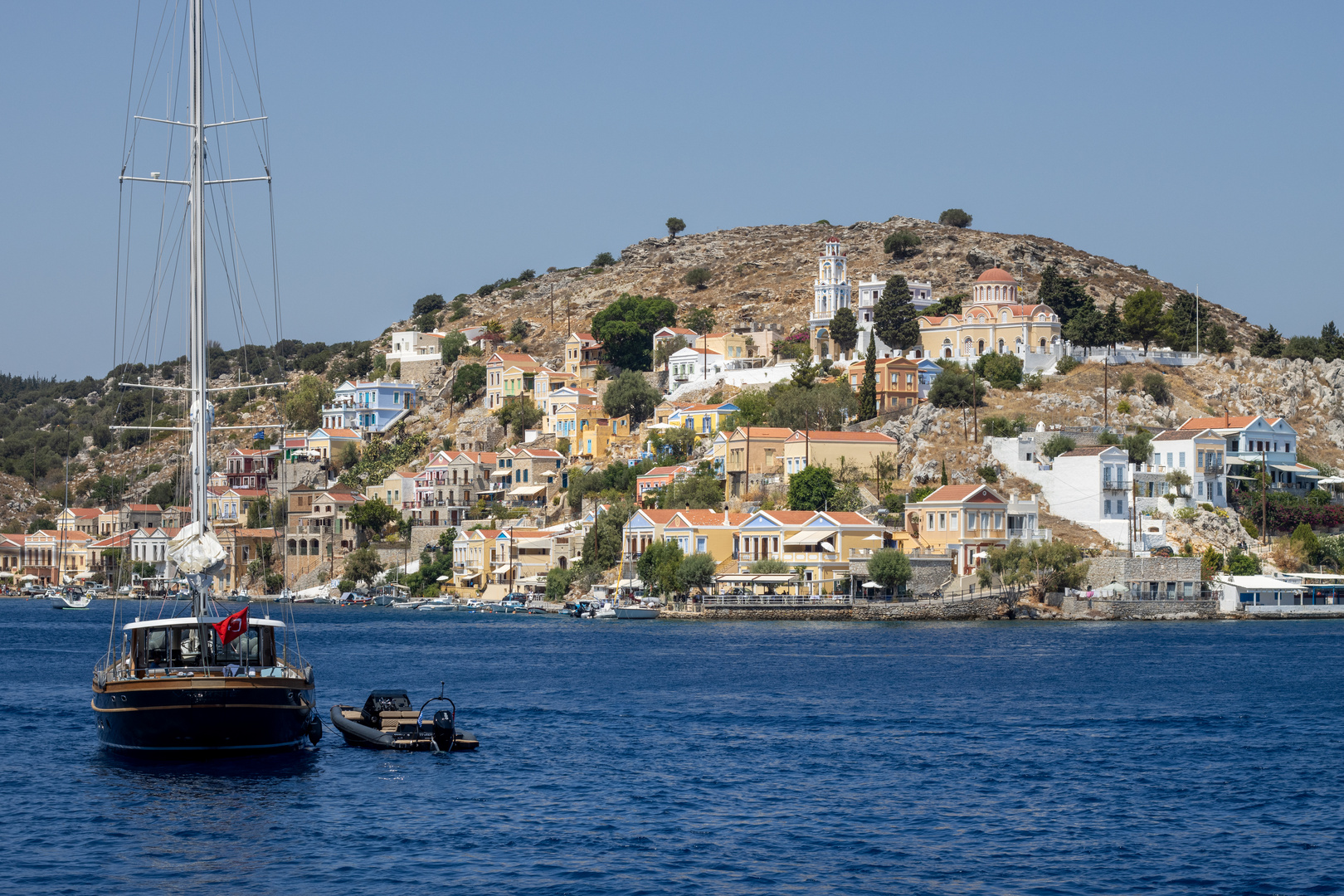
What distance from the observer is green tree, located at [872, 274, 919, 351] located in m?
139

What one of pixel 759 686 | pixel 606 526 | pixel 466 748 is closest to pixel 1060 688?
pixel 759 686

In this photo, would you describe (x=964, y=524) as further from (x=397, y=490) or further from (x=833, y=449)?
(x=397, y=490)

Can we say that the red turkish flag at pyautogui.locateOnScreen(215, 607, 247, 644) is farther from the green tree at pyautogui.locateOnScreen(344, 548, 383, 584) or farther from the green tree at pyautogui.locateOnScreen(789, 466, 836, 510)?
the green tree at pyautogui.locateOnScreen(344, 548, 383, 584)

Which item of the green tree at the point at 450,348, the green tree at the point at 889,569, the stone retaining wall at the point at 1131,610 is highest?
the green tree at the point at 450,348

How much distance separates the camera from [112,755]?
129 feet

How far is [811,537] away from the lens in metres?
102

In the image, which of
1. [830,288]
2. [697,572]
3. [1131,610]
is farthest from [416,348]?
[1131,610]

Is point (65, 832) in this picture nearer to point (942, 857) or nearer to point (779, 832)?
point (779, 832)

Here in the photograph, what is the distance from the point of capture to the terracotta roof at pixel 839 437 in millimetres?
114500

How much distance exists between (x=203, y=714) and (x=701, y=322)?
5330 inches

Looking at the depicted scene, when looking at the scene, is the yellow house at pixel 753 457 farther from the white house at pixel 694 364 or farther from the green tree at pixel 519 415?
the green tree at pixel 519 415

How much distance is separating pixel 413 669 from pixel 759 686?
15.4 m

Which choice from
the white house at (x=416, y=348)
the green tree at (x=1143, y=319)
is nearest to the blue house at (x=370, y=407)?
the white house at (x=416, y=348)

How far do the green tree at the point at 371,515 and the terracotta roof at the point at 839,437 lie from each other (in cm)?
4071
